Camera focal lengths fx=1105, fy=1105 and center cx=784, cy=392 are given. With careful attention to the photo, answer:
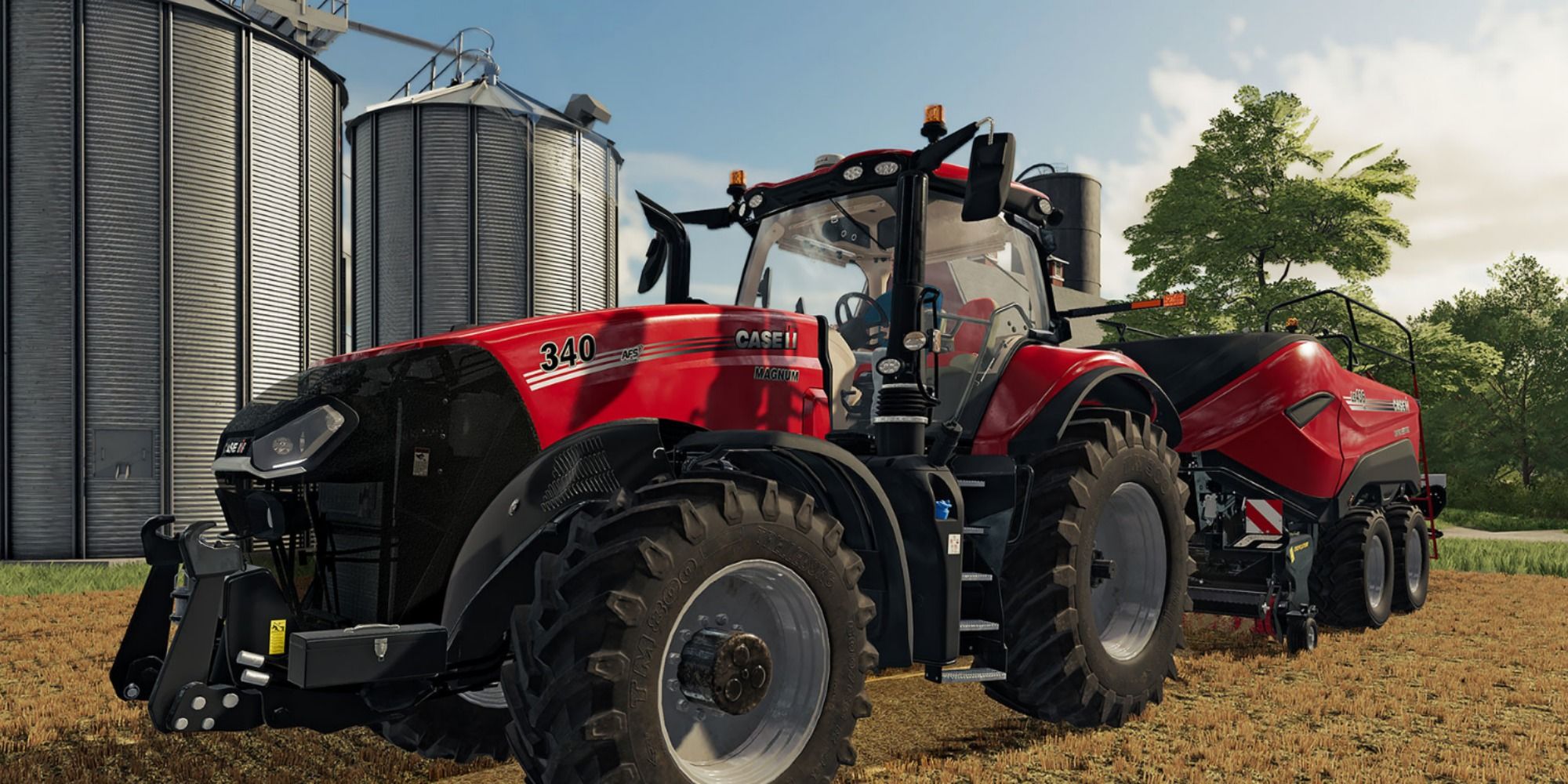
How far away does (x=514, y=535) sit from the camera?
3.63 m

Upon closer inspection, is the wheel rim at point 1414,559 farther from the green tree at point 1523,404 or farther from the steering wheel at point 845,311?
the green tree at point 1523,404

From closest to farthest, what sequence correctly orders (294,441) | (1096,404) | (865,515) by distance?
(294,441)
(865,515)
(1096,404)

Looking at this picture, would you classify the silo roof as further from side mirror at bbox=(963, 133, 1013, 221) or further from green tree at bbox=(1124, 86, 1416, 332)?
side mirror at bbox=(963, 133, 1013, 221)

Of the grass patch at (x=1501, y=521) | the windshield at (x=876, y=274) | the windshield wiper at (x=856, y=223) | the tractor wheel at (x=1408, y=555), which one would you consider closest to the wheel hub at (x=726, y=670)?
the windshield at (x=876, y=274)

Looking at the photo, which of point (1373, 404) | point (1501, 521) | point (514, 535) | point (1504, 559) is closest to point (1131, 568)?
point (514, 535)

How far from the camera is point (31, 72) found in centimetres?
1455

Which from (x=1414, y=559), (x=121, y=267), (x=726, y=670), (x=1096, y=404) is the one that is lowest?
(x=1414, y=559)

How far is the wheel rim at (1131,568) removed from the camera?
5.47 meters

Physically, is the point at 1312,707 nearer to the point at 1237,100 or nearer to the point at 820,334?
the point at 820,334

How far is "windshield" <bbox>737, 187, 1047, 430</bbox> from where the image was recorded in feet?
17.1

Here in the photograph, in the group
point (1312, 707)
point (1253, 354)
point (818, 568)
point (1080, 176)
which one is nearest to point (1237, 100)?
point (1080, 176)

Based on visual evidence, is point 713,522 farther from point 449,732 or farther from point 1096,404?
point 1096,404

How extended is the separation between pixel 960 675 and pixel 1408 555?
266 inches

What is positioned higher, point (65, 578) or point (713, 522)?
point (713, 522)
